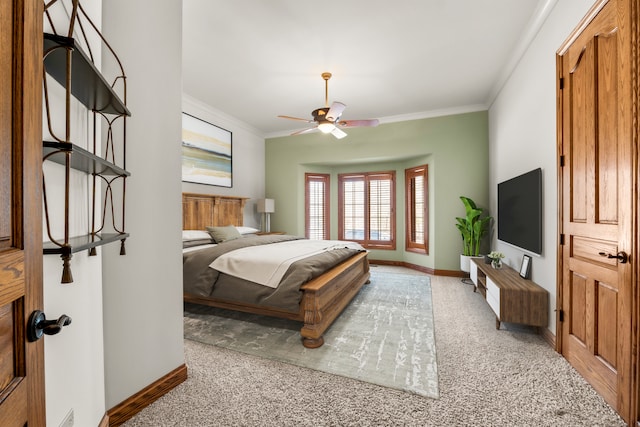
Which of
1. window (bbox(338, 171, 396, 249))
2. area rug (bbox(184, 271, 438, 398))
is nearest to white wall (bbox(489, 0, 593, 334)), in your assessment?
area rug (bbox(184, 271, 438, 398))

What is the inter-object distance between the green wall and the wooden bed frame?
1.82 m

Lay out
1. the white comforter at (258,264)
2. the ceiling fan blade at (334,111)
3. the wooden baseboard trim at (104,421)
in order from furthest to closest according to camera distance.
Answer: the ceiling fan blade at (334,111), the white comforter at (258,264), the wooden baseboard trim at (104,421)

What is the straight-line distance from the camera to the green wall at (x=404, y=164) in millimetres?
4711

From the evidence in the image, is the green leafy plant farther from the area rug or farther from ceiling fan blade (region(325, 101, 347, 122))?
ceiling fan blade (region(325, 101, 347, 122))

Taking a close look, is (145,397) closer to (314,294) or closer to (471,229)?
(314,294)

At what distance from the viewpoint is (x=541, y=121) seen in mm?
2584

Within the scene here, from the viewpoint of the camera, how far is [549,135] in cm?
243

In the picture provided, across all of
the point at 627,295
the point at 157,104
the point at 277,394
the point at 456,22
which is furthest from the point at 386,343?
the point at 456,22

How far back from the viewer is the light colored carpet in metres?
1.51

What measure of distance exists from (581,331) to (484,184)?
3143 mm

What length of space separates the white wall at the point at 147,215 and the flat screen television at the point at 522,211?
3036mm

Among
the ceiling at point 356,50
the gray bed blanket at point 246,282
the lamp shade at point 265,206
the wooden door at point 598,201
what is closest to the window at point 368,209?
the lamp shade at point 265,206

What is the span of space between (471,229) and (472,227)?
0.13ft

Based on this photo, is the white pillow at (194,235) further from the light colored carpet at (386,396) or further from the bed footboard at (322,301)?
the bed footboard at (322,301)
